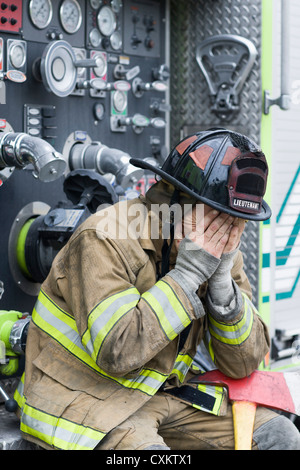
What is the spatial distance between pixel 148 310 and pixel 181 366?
1.70 ft

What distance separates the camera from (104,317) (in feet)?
7.69

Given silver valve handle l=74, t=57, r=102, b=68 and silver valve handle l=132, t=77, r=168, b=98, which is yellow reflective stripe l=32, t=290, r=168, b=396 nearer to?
silver valve handle l=74, t=57, r=102, b=68

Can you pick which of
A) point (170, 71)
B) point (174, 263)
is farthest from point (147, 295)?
point (170, 71)

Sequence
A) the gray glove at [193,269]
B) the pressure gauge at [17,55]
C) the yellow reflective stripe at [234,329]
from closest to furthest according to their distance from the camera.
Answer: the gray glove at [193,269]
the yellow reflective stripe at [234,329]
the pressure gauge at [17,55]

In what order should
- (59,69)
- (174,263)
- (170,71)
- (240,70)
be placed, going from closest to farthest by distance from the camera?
(174,263) → (59,69) → (240,70) → (170,71)

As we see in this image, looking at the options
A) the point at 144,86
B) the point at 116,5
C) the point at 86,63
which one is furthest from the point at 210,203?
the point at 116,5

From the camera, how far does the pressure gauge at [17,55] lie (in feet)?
11.1

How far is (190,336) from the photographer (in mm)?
2842

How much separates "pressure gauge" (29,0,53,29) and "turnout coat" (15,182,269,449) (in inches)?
50.6

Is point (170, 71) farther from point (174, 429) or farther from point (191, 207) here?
point (174, 429)

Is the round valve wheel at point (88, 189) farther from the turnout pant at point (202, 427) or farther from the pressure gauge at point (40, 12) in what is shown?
the turnout pant at point (202, 427)

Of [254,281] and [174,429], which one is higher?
[254,281]

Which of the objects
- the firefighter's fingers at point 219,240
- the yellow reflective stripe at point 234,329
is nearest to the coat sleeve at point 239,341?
the yellow reflective stripe at point 234,329

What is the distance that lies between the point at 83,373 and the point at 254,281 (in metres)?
1.64
